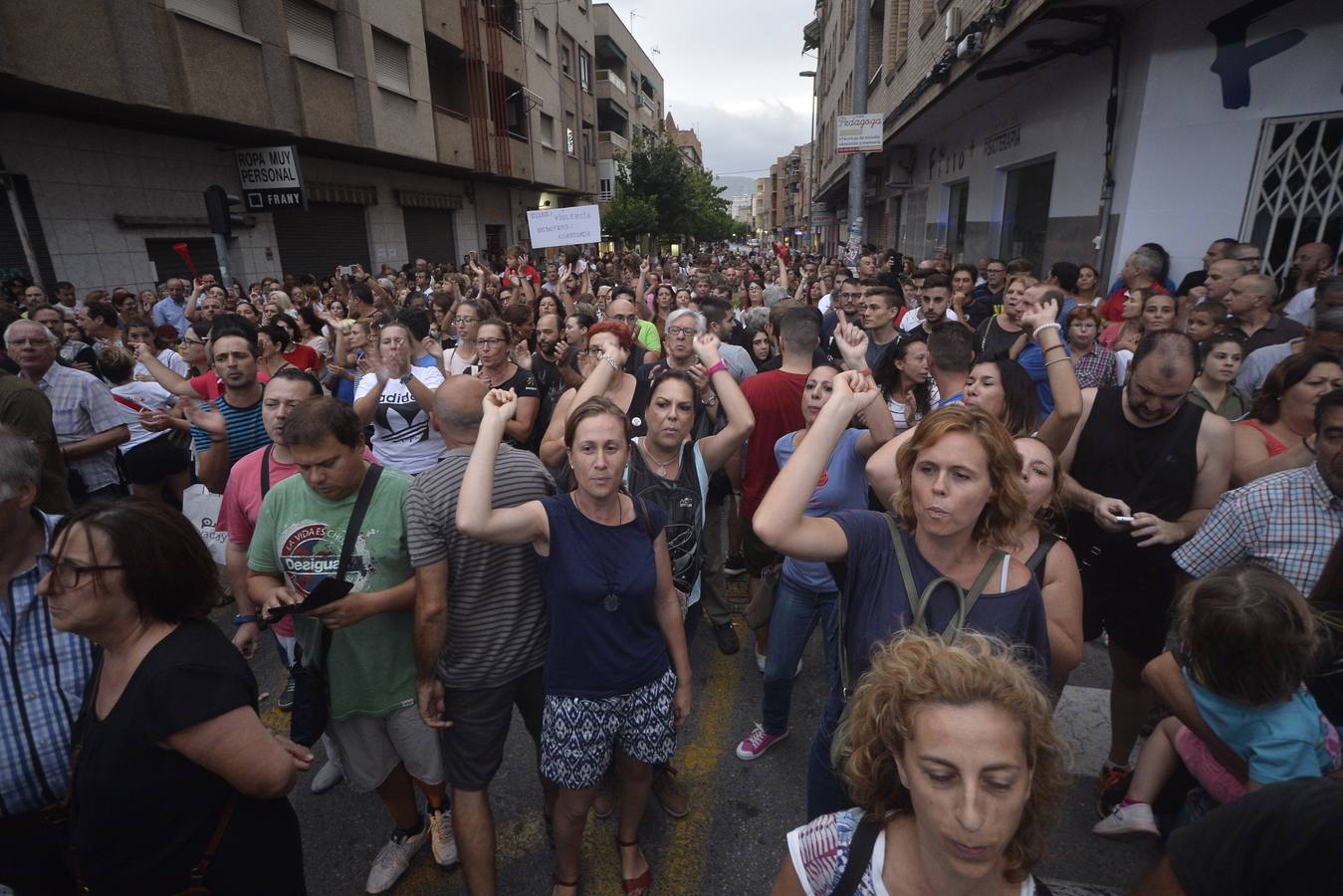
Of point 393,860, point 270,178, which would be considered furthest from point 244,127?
point 393,860

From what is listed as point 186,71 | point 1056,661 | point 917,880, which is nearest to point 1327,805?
point 917,880

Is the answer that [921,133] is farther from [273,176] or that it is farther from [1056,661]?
[1056,661]

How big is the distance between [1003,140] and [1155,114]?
4.59 meters

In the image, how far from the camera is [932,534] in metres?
1.78

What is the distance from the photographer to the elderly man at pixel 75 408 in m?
4.01

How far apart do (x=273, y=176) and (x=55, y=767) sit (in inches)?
494

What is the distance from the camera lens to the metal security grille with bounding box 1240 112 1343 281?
5953 millimetres

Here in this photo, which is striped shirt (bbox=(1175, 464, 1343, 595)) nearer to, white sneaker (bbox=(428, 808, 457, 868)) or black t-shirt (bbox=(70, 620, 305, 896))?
white sneaker (bbox=(428, 808, 457, 868))

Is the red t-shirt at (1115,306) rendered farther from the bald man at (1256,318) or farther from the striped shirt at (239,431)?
the striped shirt at (239,431)

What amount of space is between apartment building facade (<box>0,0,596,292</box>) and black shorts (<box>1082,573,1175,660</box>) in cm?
1162

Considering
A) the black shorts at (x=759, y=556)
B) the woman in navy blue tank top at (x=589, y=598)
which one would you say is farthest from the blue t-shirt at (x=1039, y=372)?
the woman in navy blue tank top at (x=589, y=598)

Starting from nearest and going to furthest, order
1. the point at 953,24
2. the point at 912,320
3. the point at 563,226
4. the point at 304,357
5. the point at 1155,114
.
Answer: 1. the point at 304,357
2. the point at 1155,114
3. the point at 912,320
4. the point at 953,24
5. the point at 563,226

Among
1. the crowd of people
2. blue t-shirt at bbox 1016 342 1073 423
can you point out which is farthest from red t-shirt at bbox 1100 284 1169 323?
the crowd of people

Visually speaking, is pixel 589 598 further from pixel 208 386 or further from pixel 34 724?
pixel 208 386
